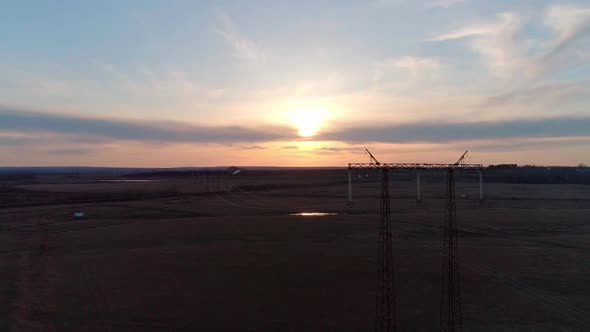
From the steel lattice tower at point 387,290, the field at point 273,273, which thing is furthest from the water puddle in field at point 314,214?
the steel lattice tower at point 387,290

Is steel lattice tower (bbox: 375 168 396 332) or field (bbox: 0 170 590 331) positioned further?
field (bbox: 0 170 590 331)

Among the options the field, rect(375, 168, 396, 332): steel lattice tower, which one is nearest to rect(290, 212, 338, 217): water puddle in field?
the field

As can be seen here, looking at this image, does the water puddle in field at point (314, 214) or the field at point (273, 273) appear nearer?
the field at point (273, 273)

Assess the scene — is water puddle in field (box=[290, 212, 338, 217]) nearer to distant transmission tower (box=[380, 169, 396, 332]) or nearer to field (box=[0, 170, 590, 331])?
field (box=[0, 170, 590, 331])

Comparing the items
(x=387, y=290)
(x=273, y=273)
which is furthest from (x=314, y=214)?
(x=387, y=290)

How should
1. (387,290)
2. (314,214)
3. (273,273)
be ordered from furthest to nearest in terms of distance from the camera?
(314,214) → (273,273) → (387,290)

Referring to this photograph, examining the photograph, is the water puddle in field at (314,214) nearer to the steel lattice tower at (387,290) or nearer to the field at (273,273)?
the field at (273,273)

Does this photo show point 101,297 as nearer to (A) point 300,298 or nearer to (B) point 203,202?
(A) point 300,298

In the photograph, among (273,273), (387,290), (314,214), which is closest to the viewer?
(387,290)

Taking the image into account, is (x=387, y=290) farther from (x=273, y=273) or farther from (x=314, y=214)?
(x=314, y=214)
